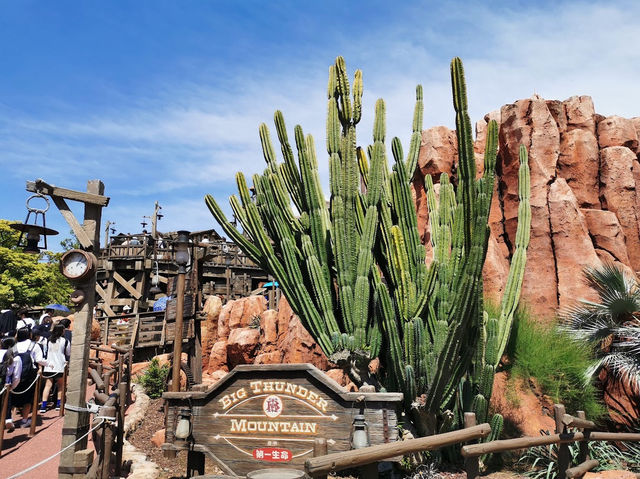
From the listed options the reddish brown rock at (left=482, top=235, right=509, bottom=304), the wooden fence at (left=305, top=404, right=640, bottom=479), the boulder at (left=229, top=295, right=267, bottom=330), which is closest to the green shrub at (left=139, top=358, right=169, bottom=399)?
the boulder at (left=229, top=295, right=267, bottom=330)

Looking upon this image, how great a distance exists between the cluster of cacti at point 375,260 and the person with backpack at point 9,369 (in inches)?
148

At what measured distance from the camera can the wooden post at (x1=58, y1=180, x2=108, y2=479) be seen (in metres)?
5.39

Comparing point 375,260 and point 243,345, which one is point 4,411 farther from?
point 243,345

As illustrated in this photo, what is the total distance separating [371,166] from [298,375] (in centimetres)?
348

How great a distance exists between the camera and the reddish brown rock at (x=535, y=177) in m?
11.2

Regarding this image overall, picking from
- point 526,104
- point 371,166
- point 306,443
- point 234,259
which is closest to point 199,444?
point 306,443

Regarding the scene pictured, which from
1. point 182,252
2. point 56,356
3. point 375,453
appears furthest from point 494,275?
point 56,356

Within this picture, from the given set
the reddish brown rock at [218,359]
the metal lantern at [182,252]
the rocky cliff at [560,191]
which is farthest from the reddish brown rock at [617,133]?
the reddish brown rock at [218,359]

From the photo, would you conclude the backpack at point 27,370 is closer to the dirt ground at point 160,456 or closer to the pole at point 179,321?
the dirt ground at point 160,456

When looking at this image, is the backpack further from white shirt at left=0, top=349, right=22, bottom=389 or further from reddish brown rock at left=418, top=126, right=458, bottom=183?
reddish brown rock at left=418, top=126, right=458, bottom=183

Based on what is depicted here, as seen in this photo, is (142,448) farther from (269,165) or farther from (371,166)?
(371,166)

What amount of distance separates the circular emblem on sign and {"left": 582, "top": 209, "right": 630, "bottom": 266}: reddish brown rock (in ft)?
30.8

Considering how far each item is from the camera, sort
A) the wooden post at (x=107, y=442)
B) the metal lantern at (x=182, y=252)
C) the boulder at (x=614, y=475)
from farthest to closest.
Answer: the metal lantern at (x=182, y=252) → the boulder at (x=614, y=475) → the wooden post at (x=107, y=442)

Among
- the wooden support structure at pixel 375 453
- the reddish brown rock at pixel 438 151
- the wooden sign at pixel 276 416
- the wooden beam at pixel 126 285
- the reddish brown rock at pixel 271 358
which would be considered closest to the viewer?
the wooden support structure at pixel 375 453
